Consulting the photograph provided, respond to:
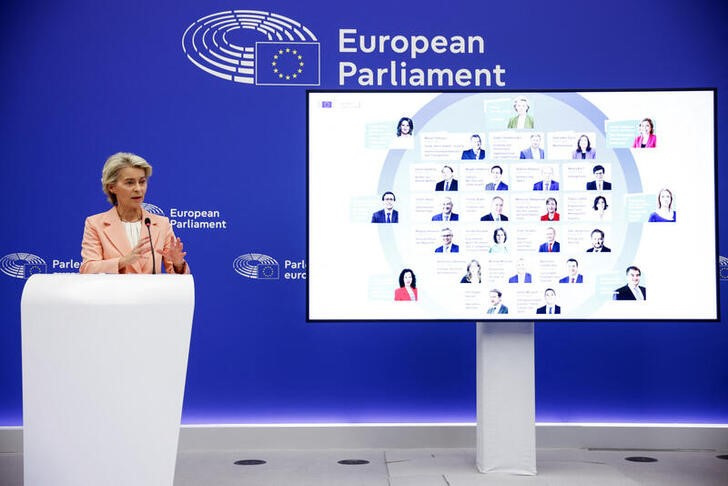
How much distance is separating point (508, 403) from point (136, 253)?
7.14ft

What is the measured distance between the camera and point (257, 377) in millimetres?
5137

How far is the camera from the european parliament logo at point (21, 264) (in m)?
5.08

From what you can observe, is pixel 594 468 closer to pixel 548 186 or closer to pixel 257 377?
pixel 548 186

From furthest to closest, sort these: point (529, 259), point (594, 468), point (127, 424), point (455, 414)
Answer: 1. point (455, 414)
2. point (594, 468)
3. point (529, 259)
4. point (127, 424)

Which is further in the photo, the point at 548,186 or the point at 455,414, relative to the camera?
the point at 455,414

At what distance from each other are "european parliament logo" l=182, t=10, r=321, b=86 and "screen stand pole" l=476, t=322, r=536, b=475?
6.82 ft

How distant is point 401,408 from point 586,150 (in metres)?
2.00

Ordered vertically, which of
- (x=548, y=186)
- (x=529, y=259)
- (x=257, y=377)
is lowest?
(x=257, y=377)

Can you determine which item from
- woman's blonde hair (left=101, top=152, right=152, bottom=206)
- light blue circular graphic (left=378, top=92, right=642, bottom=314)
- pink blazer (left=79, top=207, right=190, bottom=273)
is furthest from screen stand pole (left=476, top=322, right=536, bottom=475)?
woman's blonde hair (left=101, top=152, right=152, bottom=206)

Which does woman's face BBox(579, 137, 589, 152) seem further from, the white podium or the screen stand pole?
the white podium

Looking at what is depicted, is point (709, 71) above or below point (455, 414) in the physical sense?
above

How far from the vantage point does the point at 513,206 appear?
4.23 meters

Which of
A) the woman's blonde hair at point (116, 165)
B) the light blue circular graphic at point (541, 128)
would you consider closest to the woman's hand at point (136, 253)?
the woman's blonde hair at point (116, 165)

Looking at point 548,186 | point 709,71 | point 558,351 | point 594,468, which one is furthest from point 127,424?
point 709,71
